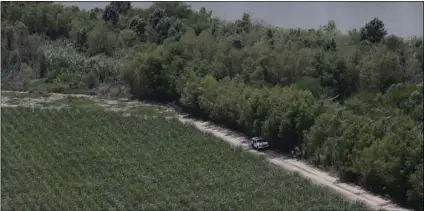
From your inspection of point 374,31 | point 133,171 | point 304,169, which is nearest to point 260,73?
point 304,169

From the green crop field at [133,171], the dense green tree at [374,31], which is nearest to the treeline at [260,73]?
the dense green tree at [374,31]

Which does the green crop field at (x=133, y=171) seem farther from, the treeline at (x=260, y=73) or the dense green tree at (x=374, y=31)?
the dense green tree at (x=374, y=31)

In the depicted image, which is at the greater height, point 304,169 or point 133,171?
point 133,171

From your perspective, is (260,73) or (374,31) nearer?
(260,73)

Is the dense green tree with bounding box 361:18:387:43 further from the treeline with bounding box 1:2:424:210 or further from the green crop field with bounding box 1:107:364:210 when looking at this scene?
the green crop field with bounding box 1:107:364:210

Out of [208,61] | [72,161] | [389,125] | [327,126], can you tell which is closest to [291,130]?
[327,126]

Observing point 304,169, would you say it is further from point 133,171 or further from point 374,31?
point 374,31
